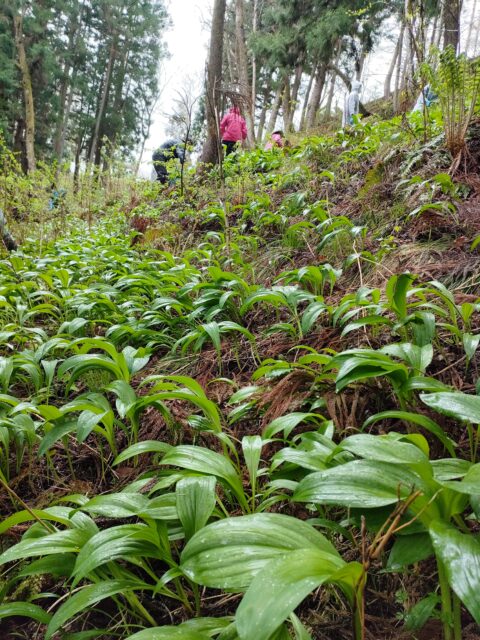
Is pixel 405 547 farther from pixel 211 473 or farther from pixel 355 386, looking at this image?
pixel 355 386

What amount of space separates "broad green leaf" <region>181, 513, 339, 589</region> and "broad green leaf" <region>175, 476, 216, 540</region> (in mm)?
155

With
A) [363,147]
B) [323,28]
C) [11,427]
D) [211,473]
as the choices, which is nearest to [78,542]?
[211,473]

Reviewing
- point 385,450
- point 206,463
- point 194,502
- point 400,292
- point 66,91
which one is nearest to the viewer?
point 385,450

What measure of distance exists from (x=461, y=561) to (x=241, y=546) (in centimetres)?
34

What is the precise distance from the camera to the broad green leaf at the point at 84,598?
2.31 feet

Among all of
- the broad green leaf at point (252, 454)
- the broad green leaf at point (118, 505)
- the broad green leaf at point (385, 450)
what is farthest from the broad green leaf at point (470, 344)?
the broad green leaf at point (118, 505)

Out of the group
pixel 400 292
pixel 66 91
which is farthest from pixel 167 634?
pixel 66 91

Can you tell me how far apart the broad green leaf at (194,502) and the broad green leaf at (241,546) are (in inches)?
6.1

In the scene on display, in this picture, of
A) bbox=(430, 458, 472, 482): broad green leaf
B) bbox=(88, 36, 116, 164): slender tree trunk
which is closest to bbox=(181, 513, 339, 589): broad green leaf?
bbox=(430, 458, 472, 482): broad green leaf

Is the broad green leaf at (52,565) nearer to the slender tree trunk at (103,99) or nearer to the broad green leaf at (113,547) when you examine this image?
the broad green leaf at (113,547)

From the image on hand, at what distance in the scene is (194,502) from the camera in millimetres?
865

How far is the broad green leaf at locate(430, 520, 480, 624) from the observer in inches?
20.2

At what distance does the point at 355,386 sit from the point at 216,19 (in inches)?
337

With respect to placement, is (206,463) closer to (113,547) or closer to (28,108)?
(113,547)
